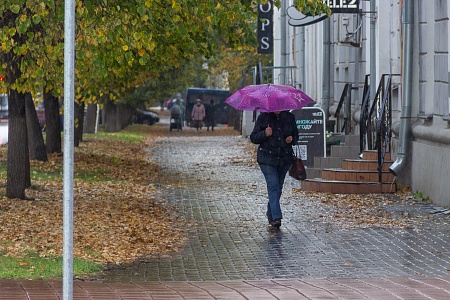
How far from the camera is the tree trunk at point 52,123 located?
80.4ft

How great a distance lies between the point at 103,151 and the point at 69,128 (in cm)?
2423

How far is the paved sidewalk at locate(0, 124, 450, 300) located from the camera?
26.8ft

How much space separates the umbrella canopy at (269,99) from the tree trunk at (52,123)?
38.9 ft

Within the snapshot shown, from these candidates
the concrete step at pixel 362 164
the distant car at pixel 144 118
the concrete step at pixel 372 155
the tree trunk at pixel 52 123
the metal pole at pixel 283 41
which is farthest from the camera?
the distant car at pixel 144 118

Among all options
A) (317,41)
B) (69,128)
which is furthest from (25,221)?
(317,41)

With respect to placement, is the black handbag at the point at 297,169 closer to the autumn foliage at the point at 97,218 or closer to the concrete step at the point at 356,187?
the autumn foliage at the point at 97,218

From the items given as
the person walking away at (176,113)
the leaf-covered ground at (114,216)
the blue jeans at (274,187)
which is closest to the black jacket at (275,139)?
the blue jeans at (274,187)

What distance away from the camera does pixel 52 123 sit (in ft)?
81.7

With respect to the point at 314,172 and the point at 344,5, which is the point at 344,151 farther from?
the point at 344,5

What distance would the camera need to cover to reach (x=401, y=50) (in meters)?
18.4

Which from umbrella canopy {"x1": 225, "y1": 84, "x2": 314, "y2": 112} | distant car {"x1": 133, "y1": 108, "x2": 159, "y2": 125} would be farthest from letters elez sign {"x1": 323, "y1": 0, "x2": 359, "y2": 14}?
distant car {"x1": 133, "y1": 108, "x2": 159, "y2": 125}

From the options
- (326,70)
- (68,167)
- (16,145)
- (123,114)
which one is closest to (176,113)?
(123,114)

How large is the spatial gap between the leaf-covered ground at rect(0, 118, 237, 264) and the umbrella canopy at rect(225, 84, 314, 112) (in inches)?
68.6

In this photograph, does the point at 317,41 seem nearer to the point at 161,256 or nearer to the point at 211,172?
the point at 211,172
